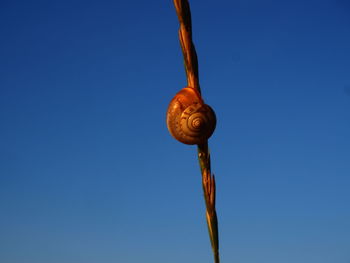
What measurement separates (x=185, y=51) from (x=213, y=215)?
1347 millimetres

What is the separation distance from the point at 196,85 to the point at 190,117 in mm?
281

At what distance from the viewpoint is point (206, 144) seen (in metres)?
4.96

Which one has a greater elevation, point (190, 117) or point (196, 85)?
point (196, 85)

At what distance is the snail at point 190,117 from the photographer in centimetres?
484

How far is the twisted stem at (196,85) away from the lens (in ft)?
15.9

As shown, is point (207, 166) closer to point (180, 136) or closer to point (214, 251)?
point (180, 136)

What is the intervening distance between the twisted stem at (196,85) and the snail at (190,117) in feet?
0.29

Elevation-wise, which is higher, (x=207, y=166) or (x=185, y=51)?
(x=185, y=51)

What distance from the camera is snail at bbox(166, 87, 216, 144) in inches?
191

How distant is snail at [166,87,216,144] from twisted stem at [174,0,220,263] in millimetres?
87

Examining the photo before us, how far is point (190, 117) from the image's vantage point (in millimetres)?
4848

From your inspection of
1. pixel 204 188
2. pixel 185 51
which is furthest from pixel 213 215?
pixel 185 51

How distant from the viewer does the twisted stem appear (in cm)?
486

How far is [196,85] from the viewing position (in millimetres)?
4930
